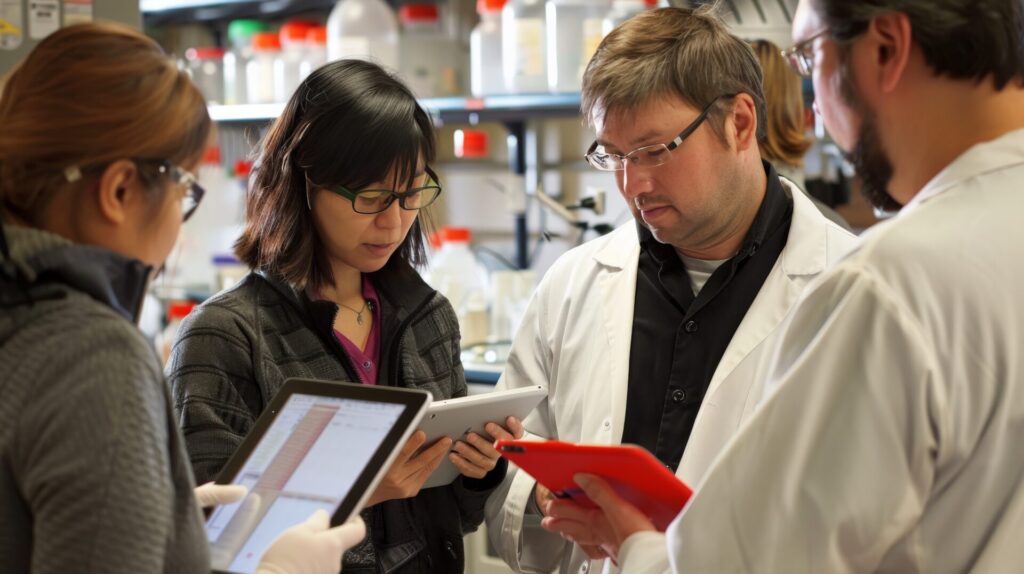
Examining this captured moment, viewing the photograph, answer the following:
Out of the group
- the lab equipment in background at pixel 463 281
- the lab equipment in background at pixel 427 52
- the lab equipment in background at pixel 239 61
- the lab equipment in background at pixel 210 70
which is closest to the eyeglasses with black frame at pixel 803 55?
the lab equipment in background at pixel 463 281

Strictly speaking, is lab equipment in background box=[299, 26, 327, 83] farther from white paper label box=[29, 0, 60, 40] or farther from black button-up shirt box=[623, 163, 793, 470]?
black button-up shirt box=[623, 163, 793, 470]

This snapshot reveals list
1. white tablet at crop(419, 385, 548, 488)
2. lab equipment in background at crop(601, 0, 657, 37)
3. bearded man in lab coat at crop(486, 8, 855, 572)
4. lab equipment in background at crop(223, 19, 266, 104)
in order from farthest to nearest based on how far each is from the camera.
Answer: lab equipment in background at crop(223, 19, 266, 104)
lab equipment in background at crop(601, 0, 657, 37)
bearded man in lab coat at crop(486, 8, 855, 572)
white tablet at crop(419, 385, 548, 488)

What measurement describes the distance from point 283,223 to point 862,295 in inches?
36.5

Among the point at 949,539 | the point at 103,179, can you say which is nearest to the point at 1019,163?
the point at 949,539

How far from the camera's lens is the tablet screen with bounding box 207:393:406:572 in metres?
1.13

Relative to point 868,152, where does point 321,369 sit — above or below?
below

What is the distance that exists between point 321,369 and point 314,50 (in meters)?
2.19

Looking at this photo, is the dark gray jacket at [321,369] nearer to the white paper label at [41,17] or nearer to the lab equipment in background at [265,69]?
the white paper label at [41,17]

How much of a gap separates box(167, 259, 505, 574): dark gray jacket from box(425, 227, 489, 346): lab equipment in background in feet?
3.94

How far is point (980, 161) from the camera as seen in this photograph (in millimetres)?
954

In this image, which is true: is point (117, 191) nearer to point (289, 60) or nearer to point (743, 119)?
point (743, 119)

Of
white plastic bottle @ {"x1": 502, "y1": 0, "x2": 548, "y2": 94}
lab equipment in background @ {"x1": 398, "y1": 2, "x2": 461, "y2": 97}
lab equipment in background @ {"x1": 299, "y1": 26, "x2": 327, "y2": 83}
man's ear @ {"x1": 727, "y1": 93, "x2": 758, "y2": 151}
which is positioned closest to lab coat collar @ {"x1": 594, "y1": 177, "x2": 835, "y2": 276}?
man's ear @ {"x1": 727, "y1": 93, "x2": 758, "y2": 151}

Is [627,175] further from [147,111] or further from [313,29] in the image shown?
[313,29]

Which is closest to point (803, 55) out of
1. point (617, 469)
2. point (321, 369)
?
point (617, 469)
